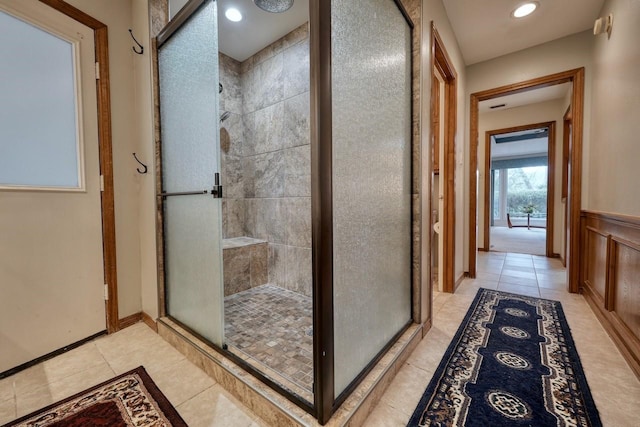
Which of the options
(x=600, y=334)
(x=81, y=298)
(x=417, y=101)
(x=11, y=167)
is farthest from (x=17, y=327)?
(x=600, y=334)

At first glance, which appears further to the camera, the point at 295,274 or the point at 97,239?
the point at 295,274

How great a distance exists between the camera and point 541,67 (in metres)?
2.59

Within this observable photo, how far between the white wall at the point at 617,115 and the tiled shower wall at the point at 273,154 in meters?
2.14

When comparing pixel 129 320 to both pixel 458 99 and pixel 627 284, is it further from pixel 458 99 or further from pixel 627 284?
pixel 458 99

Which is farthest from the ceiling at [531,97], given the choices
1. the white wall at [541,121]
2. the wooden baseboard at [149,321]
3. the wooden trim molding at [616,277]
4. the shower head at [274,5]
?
the wooden baseboard at [149,321]

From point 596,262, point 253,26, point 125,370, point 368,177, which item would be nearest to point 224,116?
point 253,26

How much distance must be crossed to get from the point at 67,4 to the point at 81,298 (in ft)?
5.95

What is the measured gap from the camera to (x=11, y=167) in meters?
1.38

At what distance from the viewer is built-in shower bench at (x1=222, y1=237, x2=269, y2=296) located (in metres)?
2.42

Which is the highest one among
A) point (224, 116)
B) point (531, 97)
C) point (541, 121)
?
point (531, 97)

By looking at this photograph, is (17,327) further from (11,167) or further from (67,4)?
(67,4)

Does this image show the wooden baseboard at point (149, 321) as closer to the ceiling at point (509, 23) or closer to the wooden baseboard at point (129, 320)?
the wooden baseboard at point (129, 320)

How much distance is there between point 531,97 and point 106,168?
17.5ft

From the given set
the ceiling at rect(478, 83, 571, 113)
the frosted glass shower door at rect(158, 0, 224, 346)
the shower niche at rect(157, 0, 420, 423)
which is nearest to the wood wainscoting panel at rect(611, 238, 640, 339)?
the shower niche at rect(157, 0, 420, 423)
